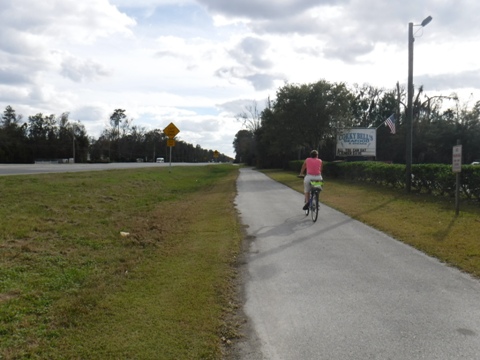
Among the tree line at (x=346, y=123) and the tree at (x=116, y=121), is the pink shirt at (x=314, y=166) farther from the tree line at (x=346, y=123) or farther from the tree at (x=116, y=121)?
the tree at (x=116, y=121)

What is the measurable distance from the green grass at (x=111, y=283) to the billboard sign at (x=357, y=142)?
32.6 meters

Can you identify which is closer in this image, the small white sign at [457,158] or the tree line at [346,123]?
the small white sign at [457,158]

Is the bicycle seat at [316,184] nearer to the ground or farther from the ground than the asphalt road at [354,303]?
farther from the ground

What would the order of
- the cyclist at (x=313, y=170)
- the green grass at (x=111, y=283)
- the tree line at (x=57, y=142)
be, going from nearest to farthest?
the green grass at (x=111, y=283) → the cyclist at (x=313, y=170) → the tree line at (x=57, y=142)

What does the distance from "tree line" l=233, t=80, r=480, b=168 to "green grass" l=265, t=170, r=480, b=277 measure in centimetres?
2358

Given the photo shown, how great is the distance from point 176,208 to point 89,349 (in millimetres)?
10268

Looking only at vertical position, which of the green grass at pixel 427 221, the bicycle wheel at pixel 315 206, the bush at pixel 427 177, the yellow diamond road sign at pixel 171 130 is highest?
→ the yellow diamond road sign at pixel 171 130

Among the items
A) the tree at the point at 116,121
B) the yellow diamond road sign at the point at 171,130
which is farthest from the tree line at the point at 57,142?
the yellow diamond road sign at the point at 171,130

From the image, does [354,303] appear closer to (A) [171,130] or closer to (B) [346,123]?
(A) [171,130]

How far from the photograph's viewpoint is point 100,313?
4355 mm

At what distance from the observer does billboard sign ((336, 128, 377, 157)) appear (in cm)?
4188

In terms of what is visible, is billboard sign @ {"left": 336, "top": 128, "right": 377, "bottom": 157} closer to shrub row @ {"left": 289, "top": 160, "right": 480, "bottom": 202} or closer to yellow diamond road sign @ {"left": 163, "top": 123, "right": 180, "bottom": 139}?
shrub row @ {"left": 289, "top": 160, "right": 480, "bottom": 202}

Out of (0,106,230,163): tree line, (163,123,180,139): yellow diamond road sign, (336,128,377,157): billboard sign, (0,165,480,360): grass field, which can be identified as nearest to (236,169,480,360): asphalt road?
(0,165,480,360): grass field

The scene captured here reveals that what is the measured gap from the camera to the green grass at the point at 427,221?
7.11 metres
